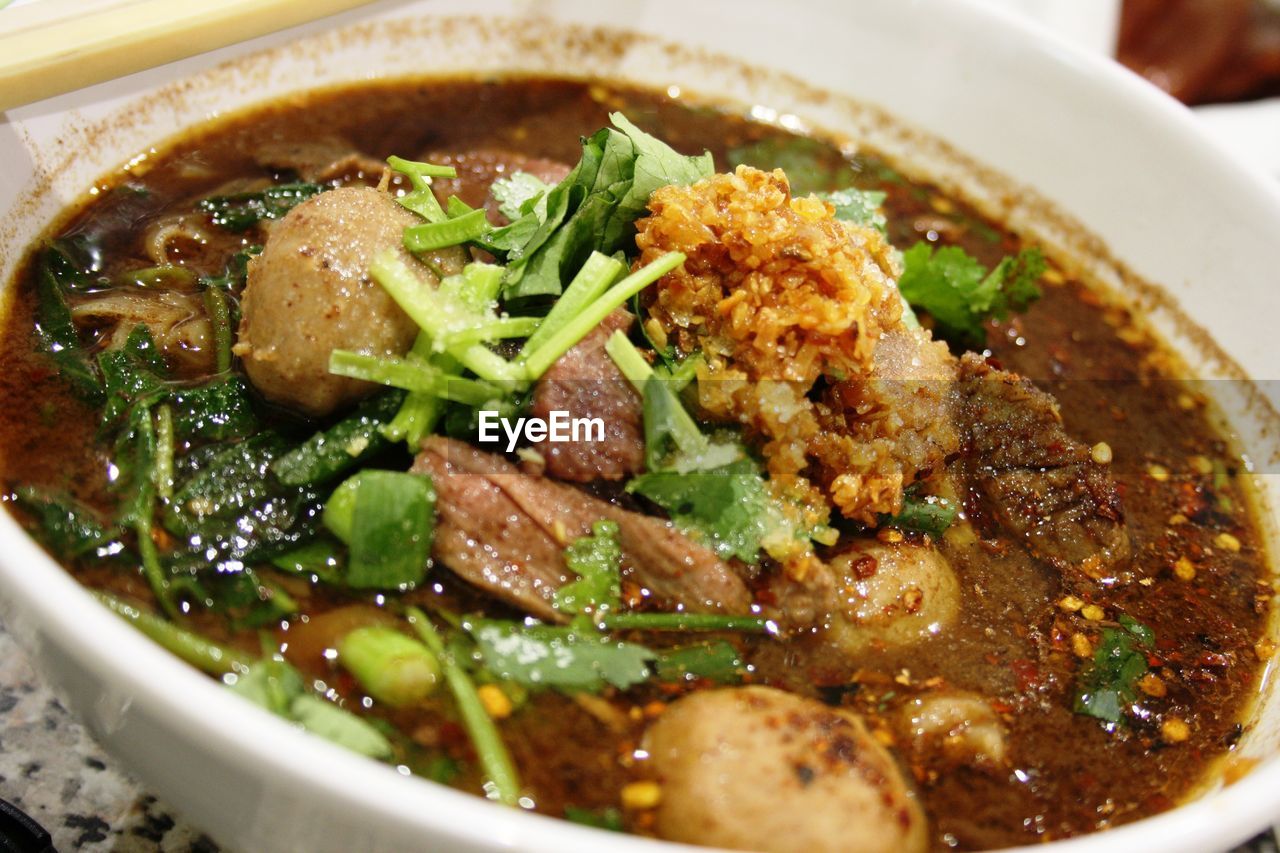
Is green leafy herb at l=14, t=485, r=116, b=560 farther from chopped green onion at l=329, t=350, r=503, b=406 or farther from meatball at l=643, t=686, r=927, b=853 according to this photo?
meatball at l=643, t=686, r=927, b=853

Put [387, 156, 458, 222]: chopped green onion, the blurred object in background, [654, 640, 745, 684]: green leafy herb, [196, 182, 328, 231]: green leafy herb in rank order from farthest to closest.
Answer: the blurred object in background < [196, 182, 328, 231]: green leafy herb < [387, 156, 458, 222]: chopped green onion < [654, 640, 745, 684]: green leafy herb

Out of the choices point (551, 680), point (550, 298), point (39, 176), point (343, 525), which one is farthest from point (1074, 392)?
point (39, 176)

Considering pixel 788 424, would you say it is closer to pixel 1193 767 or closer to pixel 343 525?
pixel 343 525

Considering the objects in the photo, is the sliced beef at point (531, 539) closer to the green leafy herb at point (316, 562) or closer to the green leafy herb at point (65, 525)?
the green leafy herb at point (316, 562)

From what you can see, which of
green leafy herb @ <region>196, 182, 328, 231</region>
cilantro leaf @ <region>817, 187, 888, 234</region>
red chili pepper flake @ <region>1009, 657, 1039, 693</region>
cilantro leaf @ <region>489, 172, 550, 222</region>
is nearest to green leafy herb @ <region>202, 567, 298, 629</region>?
cilantro leaf @ <region>489, 172, 550, 222</region>

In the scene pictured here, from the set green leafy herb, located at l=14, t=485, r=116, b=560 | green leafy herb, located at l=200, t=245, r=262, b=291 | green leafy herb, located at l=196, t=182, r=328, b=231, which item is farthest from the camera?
green leafy herb, located at l=196, t=182, r=328, b=231

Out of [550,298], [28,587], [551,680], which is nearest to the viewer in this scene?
[28,587]
